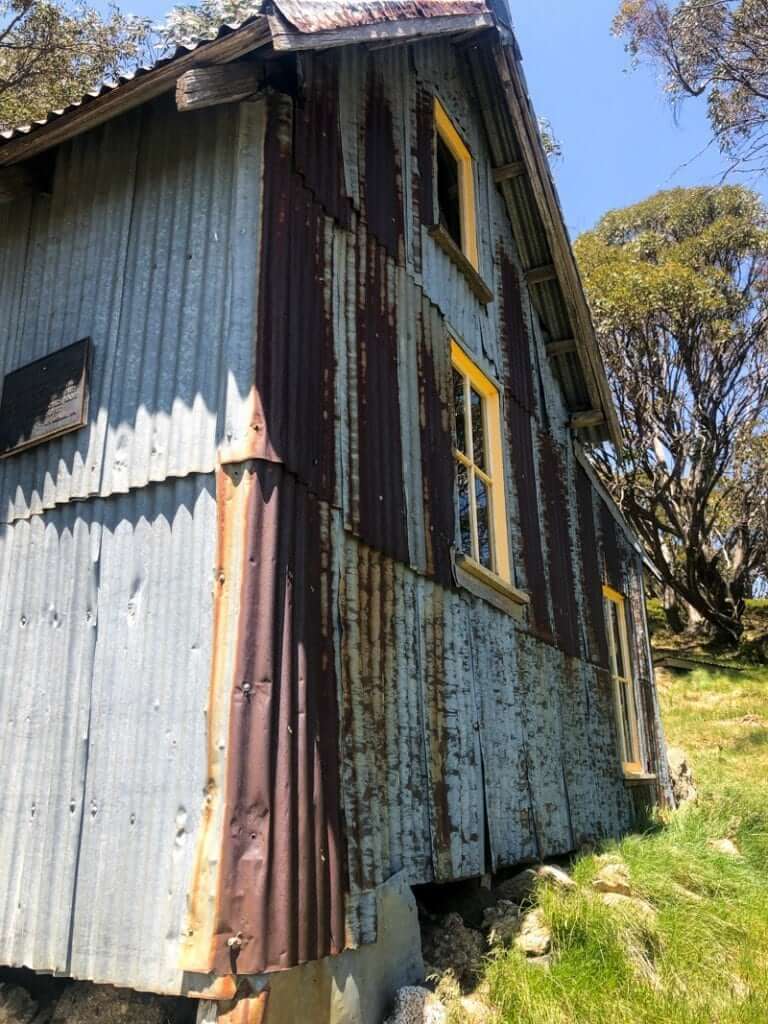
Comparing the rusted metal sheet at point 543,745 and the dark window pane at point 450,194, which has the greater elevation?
the dark window pane at point 450,194

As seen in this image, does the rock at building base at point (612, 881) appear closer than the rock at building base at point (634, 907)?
No

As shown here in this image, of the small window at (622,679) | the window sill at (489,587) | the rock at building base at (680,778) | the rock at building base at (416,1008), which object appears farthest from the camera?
the rock at building base at (680,778)

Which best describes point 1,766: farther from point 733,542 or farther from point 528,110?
point 733,542

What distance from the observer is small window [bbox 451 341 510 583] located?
682 cm

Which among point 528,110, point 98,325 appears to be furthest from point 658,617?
point 98,325

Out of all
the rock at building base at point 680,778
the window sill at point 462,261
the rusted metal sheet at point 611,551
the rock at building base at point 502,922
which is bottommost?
the rock at building base at point 502,922

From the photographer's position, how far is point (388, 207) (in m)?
6.15

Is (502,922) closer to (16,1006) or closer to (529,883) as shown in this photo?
Result: (529,883)

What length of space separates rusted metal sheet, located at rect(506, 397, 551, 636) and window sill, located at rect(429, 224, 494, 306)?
98 cm

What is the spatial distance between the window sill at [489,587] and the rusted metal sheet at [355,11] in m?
3.26

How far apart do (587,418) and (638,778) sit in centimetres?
406

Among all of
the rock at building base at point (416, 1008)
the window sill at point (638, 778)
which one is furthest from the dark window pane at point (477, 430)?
the rock at building base at point (416, 1008)

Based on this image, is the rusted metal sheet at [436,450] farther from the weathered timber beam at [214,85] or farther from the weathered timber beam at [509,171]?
the weathered timber beam at [509,171]

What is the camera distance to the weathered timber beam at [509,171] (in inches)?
346
